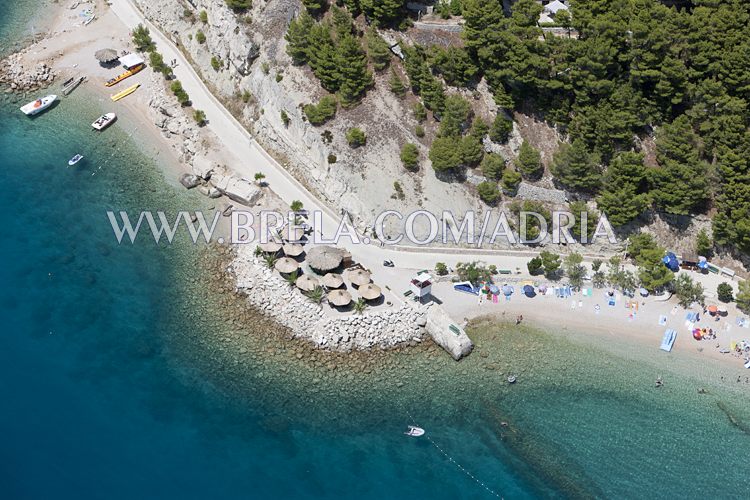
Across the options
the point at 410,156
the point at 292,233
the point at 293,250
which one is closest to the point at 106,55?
the point at 292,233

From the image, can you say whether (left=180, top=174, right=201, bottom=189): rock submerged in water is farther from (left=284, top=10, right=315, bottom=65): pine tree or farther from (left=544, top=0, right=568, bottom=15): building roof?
(left=544, top=0, right=568, bottom=15): building roof

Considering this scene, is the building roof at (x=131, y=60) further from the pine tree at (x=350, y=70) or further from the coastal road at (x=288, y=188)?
the pine tree at (x=350, y=70)

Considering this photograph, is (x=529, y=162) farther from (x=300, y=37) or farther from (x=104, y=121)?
(x=104, y=121)

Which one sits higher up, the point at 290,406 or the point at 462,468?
the point at 290,406

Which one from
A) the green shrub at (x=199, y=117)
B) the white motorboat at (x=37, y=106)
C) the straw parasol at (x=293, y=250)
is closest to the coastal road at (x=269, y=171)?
the green shrub at (x=199, y=117)

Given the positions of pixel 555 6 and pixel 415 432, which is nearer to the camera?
pixel 415 432

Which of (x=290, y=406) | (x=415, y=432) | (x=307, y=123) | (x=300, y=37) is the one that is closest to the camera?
(x=415, y=432)

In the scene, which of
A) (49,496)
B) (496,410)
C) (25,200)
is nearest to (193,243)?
(25,200)

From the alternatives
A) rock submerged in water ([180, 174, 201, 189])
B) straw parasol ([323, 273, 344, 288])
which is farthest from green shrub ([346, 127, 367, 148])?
rock submerged in water ([180, 174, 201, 189])
